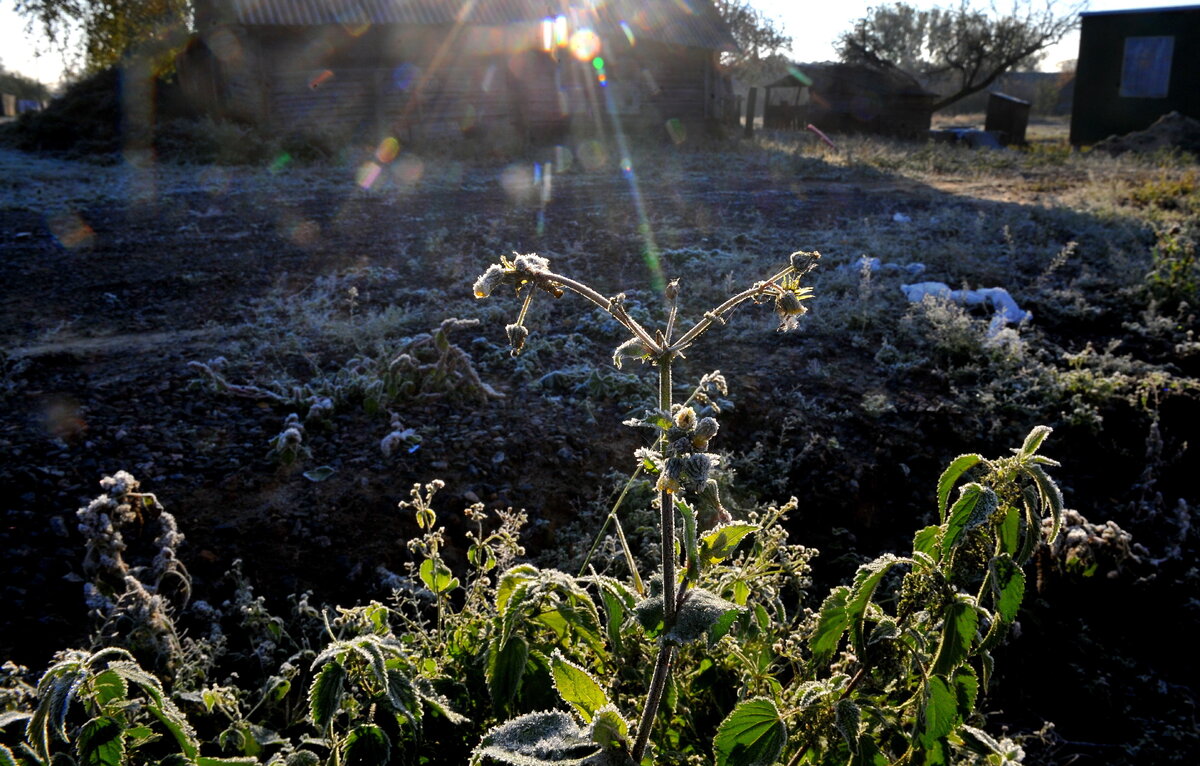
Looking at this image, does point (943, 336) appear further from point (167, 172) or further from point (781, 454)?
point (167, 172)

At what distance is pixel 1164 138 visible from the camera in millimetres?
18766

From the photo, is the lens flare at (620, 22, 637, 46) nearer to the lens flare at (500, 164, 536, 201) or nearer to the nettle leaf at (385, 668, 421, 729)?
the lens flare at (500, 164, 536, 201)

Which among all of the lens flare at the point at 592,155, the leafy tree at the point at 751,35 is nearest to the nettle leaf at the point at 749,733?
the lens flare at the point at 592,155

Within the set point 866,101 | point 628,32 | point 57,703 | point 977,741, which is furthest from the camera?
point 866,101

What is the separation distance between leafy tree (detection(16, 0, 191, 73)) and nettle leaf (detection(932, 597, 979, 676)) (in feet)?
65.8

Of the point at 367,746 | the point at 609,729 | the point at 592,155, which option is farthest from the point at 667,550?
the point at 592,155

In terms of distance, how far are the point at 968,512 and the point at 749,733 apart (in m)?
0.45

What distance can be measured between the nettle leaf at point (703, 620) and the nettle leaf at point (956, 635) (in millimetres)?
296

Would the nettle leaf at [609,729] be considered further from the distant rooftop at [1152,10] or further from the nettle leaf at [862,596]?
the distant rooftop at [1152,10]

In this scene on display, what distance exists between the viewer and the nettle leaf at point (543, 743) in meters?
1.17

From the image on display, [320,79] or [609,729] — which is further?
[320,79]

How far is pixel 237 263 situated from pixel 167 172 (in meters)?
6.88

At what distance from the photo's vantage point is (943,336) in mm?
4672

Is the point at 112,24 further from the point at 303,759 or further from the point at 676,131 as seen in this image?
the point at 303,759
